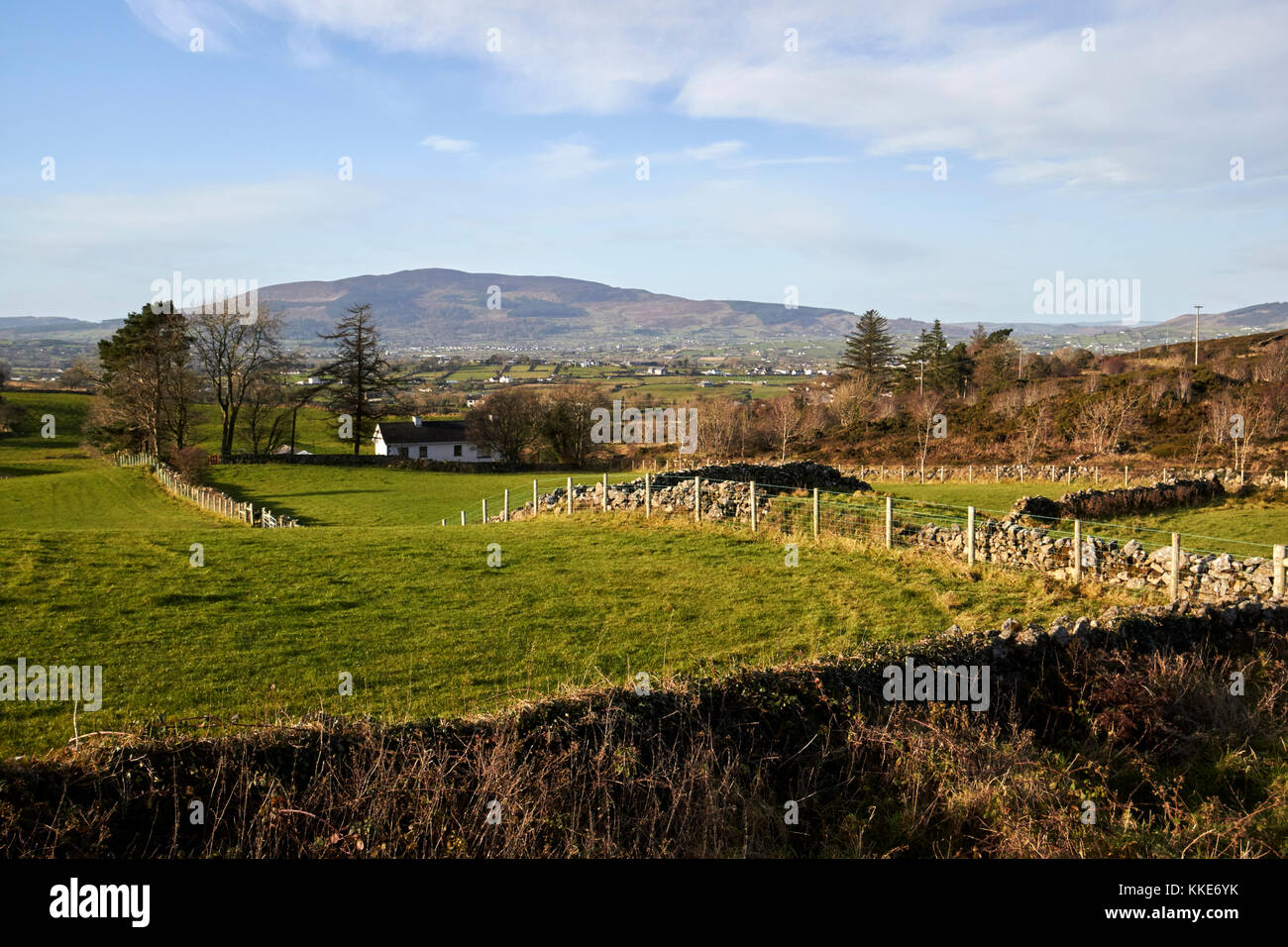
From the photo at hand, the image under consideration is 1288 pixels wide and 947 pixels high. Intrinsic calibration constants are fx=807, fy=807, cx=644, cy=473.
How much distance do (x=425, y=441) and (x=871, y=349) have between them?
53568 millimetres

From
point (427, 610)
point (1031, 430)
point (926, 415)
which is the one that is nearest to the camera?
point (427, 610)

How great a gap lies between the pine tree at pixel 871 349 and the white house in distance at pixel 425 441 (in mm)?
46529

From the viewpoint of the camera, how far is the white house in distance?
7900 centimetres

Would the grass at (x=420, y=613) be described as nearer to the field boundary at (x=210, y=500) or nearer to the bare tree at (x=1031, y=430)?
the field boundary at (x=210, y=500)

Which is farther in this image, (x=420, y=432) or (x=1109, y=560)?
(x=420, y=432)

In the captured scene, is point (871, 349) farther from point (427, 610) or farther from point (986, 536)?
point (427, 610)

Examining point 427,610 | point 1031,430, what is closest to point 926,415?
point 1031,430

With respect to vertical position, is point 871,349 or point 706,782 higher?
point 871,349

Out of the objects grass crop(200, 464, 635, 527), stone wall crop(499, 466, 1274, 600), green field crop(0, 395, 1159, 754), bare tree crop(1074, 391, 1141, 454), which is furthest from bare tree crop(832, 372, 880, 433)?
green field crop(0, 395, 1159, 754)

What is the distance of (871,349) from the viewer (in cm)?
9775

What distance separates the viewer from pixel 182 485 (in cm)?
3959

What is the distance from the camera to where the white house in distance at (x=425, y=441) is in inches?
3110
